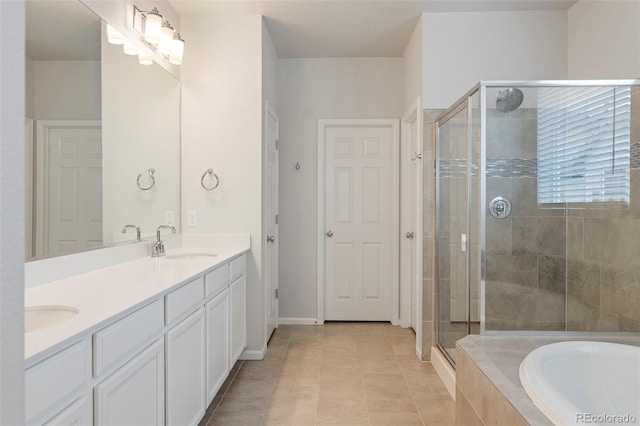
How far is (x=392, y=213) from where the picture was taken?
408 cm

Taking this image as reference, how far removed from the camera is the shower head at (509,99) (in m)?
2.36

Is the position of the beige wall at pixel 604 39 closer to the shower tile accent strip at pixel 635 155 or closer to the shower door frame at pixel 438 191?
Answer: the shower tile accent strip at pixel 635 155

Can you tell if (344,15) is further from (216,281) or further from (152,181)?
(216,281)

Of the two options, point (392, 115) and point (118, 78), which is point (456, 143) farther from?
point (118, 78)

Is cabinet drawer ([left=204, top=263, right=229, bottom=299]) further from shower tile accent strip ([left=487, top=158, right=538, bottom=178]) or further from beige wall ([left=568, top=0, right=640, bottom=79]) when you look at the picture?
beige wall ([left=568, top=0, right=640, bottom=79])

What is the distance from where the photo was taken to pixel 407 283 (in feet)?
13.1

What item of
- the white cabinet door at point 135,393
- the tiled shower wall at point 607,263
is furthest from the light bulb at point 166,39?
the tiled shower wall at point 607,263

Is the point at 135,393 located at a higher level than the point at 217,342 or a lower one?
higher

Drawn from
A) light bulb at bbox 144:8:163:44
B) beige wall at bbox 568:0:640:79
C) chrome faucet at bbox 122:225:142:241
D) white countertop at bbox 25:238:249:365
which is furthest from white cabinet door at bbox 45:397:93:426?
beige wall at bbox 568:0:640:79

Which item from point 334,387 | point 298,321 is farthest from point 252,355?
point 298,321

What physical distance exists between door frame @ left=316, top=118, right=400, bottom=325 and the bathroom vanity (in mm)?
1560

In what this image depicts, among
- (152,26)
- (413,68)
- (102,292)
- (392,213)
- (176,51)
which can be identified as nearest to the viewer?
(102,292)

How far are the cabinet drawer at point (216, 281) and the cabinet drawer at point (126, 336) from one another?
21.7 inches

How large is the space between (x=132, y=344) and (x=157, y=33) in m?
2.02
